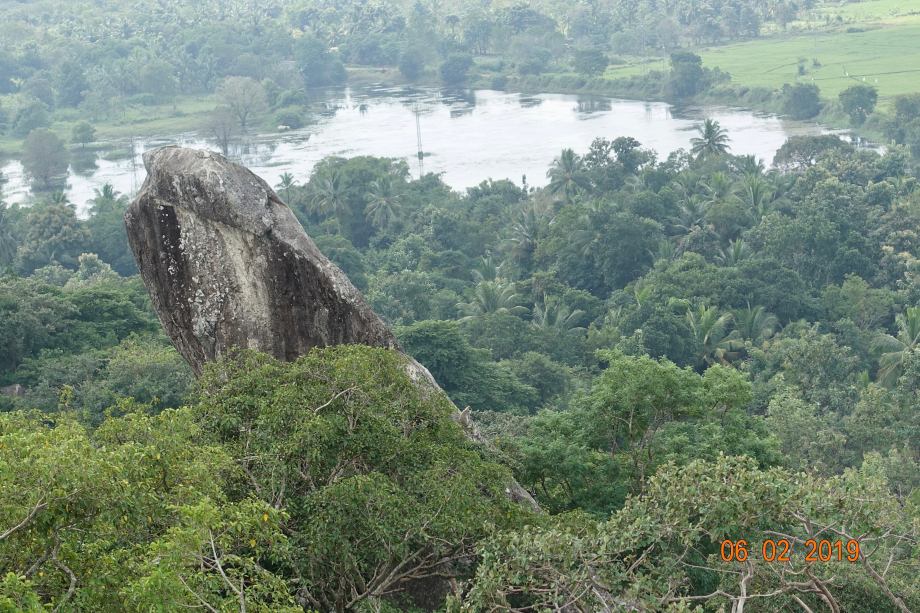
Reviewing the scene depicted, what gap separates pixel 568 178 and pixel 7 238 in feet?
99.7

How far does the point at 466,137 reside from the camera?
3056 inches

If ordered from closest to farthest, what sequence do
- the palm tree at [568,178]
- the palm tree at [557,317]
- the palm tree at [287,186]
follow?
the palm tree at [557,317] → the palm tree at [568,178] → the palm tree at [287,186]

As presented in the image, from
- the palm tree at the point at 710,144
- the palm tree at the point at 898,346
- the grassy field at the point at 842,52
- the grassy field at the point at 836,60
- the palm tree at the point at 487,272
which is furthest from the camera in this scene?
the grassy field at the point at 842,52

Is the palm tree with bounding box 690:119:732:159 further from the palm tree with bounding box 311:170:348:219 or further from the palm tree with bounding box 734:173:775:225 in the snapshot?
the palm tree with bounding box 311:170:348:219

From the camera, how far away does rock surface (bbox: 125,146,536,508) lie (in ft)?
41.8

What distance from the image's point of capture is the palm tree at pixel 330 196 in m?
52.1

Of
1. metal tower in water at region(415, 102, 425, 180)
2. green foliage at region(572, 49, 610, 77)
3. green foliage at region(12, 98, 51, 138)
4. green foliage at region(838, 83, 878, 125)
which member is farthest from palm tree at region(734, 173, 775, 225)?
green foliage at region(12, 98, 51, 138)

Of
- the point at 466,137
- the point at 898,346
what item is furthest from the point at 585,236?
the point at 466,137

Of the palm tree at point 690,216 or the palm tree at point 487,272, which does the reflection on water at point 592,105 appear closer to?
the palm tree at point 690,216

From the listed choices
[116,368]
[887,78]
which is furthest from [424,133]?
[116,368]

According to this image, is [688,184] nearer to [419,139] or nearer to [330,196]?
Result: [330,196]

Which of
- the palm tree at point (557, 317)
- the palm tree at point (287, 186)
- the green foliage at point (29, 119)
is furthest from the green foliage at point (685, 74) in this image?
the green foliage at point (29, 119)

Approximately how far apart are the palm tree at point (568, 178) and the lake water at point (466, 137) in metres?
12.3

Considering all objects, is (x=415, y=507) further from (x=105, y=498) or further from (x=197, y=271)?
(x=197, y=271)
